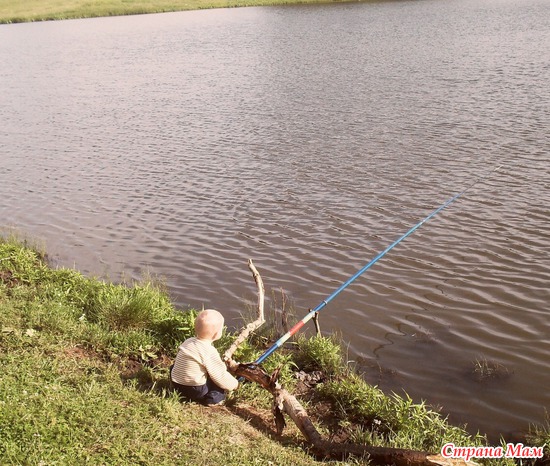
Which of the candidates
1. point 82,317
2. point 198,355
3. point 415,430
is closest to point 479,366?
point 415,430

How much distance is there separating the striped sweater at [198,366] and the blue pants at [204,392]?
0.04 metres

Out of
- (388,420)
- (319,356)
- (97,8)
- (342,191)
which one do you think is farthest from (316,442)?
(97,8)

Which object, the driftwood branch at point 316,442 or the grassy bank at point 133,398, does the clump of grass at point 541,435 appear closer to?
the grassy bank at point 133,398

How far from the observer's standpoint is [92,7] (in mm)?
67000

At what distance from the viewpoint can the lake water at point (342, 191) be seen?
27.0 ft

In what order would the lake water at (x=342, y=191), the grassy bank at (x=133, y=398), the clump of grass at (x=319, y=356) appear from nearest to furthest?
the grassy bank at (x=133, y=398), the clump of grass at (x=319, y=356), the lake water at (x=342, y=191)

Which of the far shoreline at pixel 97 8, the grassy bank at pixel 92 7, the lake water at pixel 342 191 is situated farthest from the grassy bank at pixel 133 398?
the grassy bank at pixel 92 7

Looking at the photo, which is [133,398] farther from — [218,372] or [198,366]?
[218,372]

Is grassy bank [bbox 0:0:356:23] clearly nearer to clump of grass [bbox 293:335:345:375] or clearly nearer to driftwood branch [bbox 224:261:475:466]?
clump of grass [bbox 293:335:345:375]

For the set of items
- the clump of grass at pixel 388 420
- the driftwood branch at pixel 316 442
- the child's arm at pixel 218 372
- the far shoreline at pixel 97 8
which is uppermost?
the far shoreline at pixel 97 8

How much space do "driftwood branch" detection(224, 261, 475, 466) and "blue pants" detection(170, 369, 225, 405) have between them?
1.23ft

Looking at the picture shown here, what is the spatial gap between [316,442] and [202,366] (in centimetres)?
119

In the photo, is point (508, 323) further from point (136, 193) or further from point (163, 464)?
point (136, 193)

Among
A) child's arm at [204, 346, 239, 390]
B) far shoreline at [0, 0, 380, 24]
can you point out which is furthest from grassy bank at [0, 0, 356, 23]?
child's arm at [204, 346, 239, 390]
